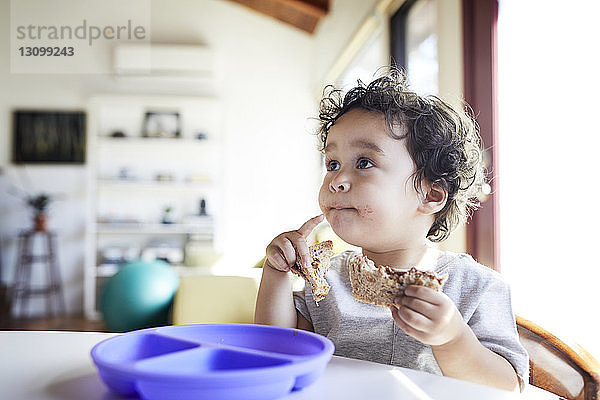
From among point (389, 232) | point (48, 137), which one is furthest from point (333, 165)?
point (48, 137)

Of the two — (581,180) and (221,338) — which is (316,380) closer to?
(221,338)

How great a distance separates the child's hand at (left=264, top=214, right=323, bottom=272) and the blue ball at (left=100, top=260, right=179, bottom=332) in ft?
6.36

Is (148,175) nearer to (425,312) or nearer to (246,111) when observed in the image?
(246,111)

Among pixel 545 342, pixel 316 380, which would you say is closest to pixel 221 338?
pixel 316 380

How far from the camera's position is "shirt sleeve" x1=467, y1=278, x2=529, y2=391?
949 mm

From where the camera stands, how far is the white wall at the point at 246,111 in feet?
20.0

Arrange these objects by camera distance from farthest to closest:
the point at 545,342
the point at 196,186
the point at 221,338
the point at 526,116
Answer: the point at 196,186 → the point at 526,116 → the point at 545,342 → the point at 221,338

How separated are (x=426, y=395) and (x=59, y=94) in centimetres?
632

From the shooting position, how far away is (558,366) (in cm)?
101

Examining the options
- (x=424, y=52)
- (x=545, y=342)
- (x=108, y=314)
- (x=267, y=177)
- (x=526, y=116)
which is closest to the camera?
(x=545, y=342)

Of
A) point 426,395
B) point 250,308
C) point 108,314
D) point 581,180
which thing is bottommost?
point 108,314

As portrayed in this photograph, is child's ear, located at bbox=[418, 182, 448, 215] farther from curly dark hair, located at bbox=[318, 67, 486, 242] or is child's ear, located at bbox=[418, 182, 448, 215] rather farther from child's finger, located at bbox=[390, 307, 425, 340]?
child's finger, located at bbox=[390, 307, 425, 340]

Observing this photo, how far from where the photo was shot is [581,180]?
1.83m

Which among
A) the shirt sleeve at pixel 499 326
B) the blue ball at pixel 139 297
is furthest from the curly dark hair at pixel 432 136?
the blue ball at pixel 139 297
